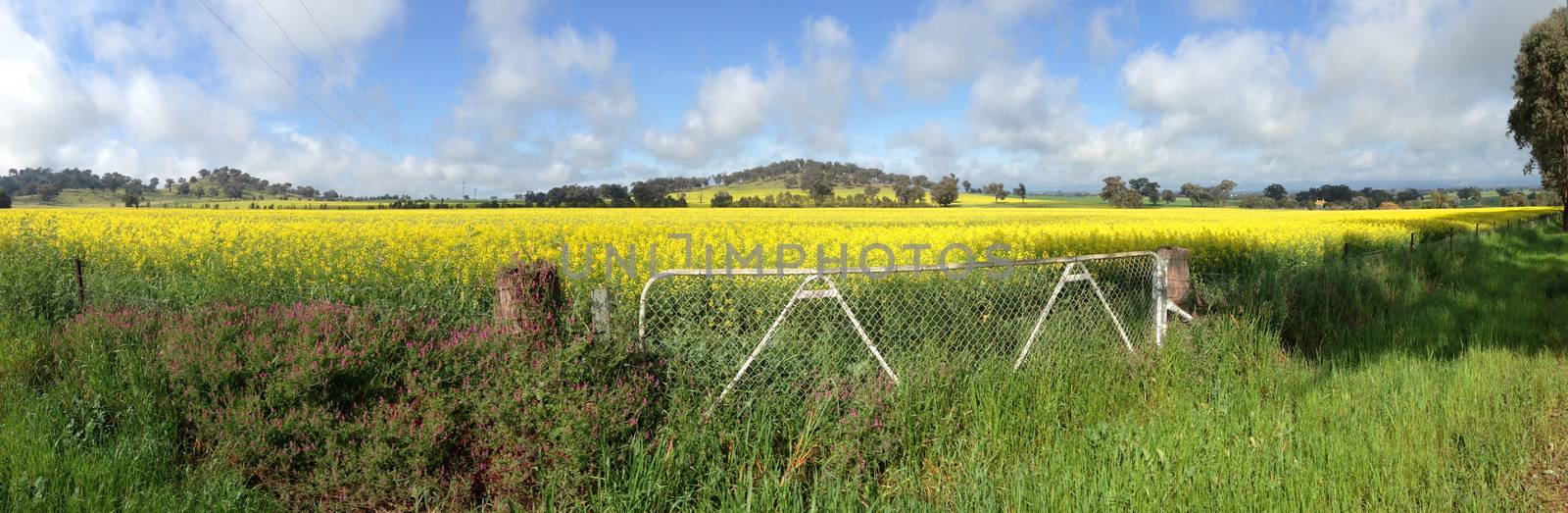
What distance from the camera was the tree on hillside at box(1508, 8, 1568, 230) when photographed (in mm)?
27156

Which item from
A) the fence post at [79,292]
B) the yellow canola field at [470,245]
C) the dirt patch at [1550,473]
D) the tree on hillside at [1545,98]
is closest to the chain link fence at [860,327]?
the yellow canola field at [470,245]

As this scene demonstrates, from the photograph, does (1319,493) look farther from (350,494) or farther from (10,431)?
(10,431)

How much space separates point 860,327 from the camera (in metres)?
4.49

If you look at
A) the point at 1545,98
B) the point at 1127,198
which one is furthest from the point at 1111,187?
the point at 1545,98

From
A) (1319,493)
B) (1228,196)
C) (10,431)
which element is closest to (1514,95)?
(1319,493)

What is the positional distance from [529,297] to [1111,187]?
3040 inches

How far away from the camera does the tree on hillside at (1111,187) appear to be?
70831 mm

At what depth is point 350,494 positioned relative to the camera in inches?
138

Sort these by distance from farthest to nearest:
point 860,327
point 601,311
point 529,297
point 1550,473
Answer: point 860,327 < point 601,311 < point 529,297 < point 1550,473

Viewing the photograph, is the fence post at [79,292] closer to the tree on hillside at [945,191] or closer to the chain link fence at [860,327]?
the chain link fence at [860,327]

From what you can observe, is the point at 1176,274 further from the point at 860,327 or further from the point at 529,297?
the point at 529,297

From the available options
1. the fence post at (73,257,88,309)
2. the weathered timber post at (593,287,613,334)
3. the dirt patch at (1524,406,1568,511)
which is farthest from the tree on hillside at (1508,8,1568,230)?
the fence post at (73,257,88,309)

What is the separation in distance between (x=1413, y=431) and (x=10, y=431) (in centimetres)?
793

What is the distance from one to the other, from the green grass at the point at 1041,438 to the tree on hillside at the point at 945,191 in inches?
2243
